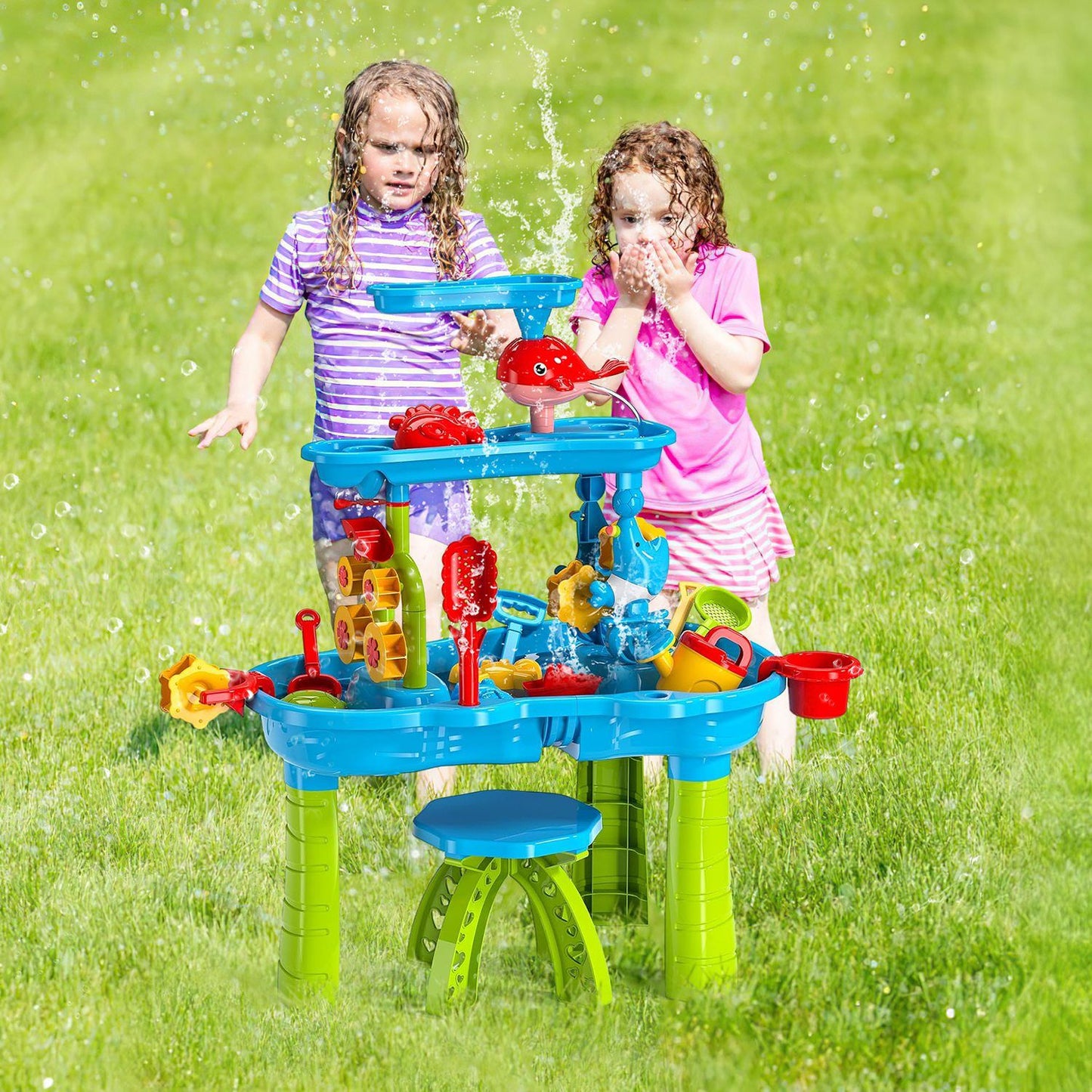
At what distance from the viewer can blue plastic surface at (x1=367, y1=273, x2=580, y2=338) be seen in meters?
3.37

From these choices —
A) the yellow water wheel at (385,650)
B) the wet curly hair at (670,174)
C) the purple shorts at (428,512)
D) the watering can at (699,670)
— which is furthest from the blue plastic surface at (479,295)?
the purple shorts at (428,512)

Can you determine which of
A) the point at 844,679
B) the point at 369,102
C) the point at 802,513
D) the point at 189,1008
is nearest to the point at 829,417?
the point at 802,513

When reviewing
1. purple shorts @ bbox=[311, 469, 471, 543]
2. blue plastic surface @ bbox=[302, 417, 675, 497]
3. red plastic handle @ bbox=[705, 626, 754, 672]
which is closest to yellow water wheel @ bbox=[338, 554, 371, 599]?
blue plastic surface @ bbox=[302, 417, 675, 497]

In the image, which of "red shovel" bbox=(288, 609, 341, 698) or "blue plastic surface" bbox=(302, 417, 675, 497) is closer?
"blue plastic surface" bbox=(302, 417, 675, 497)

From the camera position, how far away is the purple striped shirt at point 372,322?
4402 mm

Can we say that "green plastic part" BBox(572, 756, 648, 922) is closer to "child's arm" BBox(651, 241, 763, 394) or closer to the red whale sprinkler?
the red whale sprinkler

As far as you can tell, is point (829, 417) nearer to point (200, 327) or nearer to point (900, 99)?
point (200, 327)

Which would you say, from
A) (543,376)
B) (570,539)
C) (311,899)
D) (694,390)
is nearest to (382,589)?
(543,376)

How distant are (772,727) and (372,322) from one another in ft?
4.91

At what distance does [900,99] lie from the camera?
11359 mm

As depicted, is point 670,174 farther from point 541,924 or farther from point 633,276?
point 541,924

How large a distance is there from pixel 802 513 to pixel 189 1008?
12.2 feet

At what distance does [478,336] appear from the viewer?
4.38 m

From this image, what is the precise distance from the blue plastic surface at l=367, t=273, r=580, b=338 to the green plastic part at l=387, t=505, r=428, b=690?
1.28 feet
